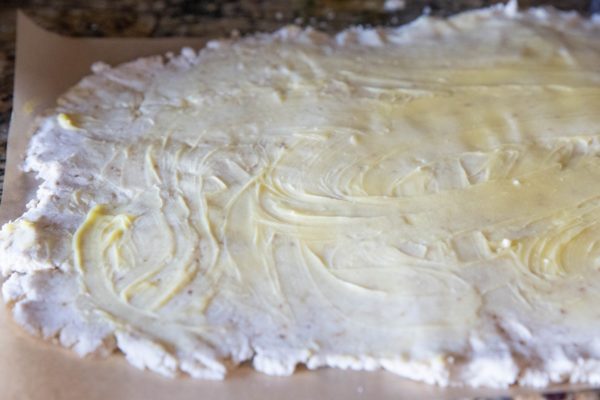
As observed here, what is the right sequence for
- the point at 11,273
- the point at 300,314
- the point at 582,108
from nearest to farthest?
the point at 300,314 → the point at 11,273 → the point at 582,108

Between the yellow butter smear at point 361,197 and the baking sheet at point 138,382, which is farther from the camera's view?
the yellow butter smear at point 361,197

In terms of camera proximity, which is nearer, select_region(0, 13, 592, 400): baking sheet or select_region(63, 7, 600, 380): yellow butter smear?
select_region(0, 13, 592, 400): baking sheet

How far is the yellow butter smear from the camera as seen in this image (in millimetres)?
1527

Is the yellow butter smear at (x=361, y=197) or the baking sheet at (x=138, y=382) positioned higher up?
the yellow butter smear at (x=361, y=197)

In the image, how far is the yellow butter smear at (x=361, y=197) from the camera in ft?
5.01

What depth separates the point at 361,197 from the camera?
69.5 inches

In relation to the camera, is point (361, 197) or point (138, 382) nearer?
point (138, 382)

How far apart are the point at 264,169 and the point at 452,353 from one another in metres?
0.71

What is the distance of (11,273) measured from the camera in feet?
5.38

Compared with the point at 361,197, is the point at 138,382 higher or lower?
lower

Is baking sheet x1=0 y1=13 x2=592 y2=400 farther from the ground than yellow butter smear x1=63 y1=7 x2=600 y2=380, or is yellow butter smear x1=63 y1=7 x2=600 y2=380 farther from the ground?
yellow butter smear x1=63 y1=7 x2=600 y2=380

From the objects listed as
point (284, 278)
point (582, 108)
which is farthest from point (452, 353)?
point (582, 108)

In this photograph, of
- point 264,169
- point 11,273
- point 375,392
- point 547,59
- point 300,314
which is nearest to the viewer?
point 375,392

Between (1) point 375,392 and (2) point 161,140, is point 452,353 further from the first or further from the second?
(2) point 161,140
